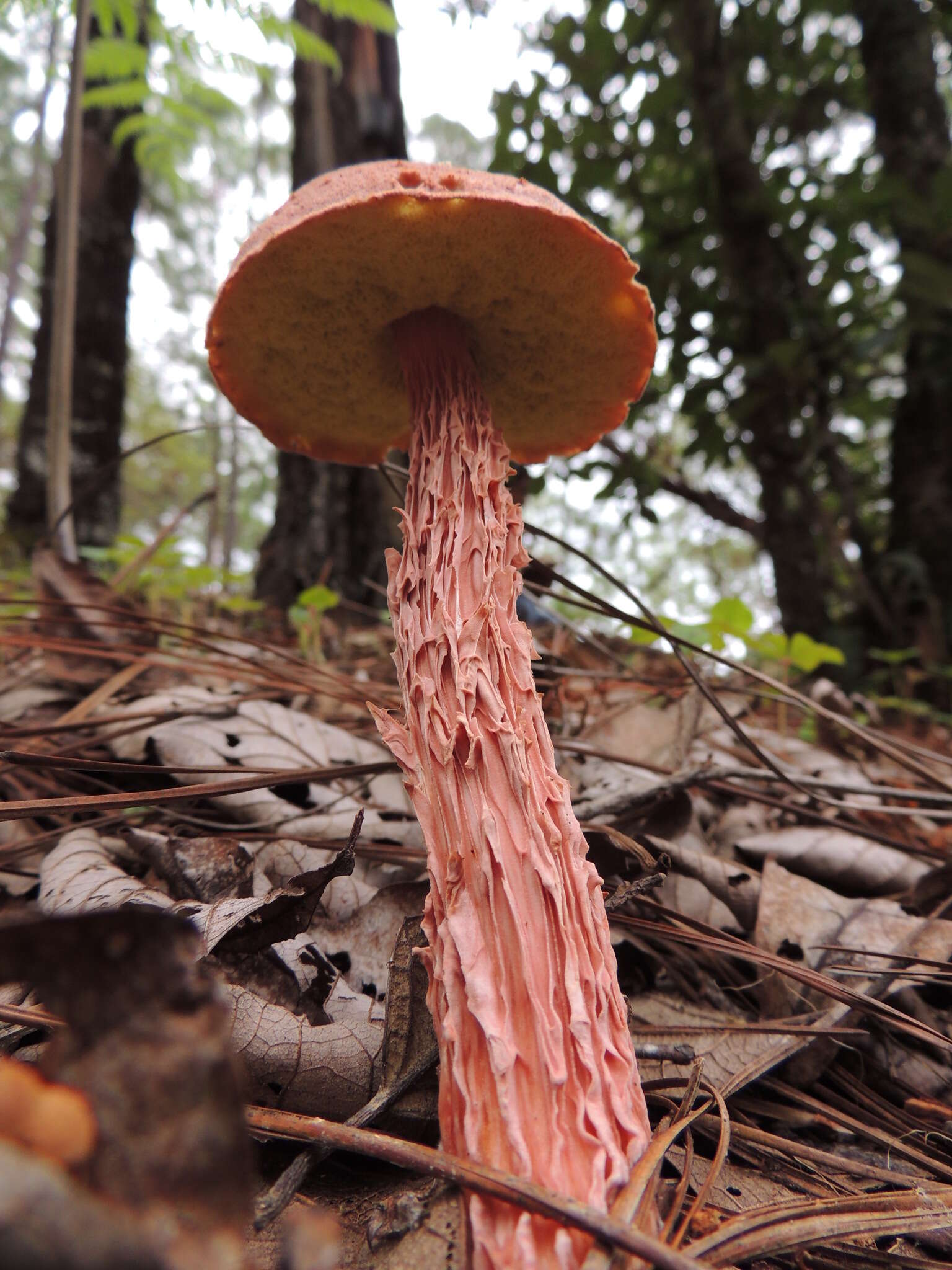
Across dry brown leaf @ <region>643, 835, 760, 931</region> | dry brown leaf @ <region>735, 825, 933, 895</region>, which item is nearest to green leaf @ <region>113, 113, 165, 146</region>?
dry brown leaf @ <region>643, 835, 760, 931</region>

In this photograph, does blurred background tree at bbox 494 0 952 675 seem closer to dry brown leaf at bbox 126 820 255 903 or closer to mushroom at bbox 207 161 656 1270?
mushroom at bbox 207 161 656 1270

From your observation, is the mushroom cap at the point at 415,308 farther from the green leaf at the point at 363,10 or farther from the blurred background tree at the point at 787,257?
the blurred background tree at the point at 787,257

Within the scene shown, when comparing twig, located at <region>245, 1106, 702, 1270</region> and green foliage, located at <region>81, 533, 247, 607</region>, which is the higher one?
green foliage, located at <region>81, 533, 247, 607</region>

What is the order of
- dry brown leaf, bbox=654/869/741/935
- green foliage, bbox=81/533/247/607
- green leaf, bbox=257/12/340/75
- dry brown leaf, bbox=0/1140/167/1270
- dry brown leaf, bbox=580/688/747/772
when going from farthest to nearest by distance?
1. green foliage, bbox=81/533/247/607
2. green leaf, bbox=257/12/340/75
3. dry brown leaf, bbox=580/688/747/772
4. dry brown leaf, bbox=654/869/741/935
5. dry brown leaf, bbox=0/1140/167/1270

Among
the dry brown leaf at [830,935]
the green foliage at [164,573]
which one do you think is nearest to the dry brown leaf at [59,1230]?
the dry brown leaf at [830,935]

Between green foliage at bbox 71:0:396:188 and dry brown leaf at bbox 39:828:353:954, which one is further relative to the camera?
green foliage at bbox 71:0:396:188

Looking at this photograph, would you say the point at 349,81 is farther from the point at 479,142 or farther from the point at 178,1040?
the point at 479,142

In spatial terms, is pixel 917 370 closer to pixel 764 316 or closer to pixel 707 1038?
pixel 764 316
